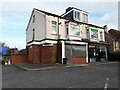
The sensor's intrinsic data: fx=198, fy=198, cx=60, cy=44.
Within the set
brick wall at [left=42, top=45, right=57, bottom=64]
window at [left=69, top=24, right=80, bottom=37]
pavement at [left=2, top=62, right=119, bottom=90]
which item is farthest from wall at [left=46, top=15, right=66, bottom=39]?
pavement at [left=2, top=62, right=119, bottom=90]

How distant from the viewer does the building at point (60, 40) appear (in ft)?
94.5

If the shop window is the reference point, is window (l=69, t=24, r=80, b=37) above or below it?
above

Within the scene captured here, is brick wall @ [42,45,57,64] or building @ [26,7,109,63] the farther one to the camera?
building @ [26,7,109,63]

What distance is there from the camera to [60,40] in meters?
29.3

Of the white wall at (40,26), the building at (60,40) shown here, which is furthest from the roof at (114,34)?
the white wall at (40,26)

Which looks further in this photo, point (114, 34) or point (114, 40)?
point (114, 34)

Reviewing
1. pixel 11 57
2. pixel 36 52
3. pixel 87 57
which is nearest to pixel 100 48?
pixel 87 57

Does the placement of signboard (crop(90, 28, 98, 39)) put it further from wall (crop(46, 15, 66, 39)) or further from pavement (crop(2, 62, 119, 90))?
pavement (crop(2, 62, 119, 90))

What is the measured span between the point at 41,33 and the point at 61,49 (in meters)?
4.23

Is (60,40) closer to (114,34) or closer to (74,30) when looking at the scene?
(74,30)

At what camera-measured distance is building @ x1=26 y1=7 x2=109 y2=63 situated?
2882 centimetres

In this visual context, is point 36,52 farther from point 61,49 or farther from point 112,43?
point 112,43

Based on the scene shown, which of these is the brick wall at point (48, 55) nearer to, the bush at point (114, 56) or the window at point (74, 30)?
the window at point (74, 30)

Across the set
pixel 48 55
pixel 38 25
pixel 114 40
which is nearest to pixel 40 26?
pixel 38 25
